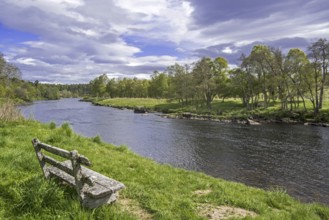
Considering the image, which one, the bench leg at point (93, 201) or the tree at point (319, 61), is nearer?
the bench leg at point (93, 201)

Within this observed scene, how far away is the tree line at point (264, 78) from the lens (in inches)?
2094

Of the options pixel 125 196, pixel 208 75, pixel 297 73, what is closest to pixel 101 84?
pixel 208 75

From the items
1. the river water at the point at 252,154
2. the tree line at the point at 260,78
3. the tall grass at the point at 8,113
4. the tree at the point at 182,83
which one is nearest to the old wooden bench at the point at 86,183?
the tall grass at the point at 8,113

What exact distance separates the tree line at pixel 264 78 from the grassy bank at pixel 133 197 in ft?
164

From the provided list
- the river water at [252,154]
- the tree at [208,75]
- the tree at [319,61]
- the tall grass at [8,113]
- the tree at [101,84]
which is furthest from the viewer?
the tree at [101,84]

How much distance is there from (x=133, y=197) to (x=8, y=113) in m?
10.7

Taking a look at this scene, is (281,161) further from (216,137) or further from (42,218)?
(42,218)

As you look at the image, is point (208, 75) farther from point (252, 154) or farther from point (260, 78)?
point (252, 154)

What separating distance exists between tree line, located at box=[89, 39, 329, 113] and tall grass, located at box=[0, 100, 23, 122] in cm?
5101

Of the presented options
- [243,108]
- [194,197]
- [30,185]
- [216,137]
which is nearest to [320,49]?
[243,108]

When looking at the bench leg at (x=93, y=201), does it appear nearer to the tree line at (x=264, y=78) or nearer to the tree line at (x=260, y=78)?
the tree line at (x=260, y=78)

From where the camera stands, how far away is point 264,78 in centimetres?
6219

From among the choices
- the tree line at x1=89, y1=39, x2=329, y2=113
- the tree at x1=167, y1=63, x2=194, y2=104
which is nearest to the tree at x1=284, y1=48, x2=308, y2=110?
the tree line at x1=89, y1=39, x2=329, y2=113

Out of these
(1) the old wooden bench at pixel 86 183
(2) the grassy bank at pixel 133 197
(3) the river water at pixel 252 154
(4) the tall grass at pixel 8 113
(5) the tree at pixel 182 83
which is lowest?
(3) the river water at pixel 252 154
